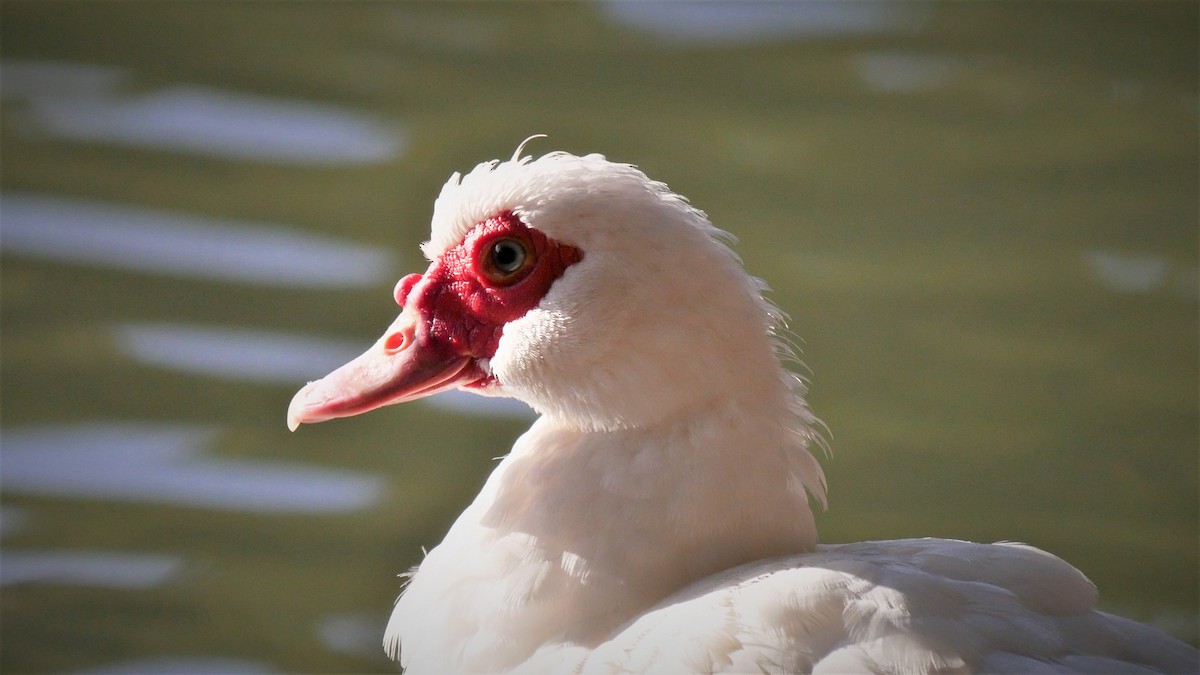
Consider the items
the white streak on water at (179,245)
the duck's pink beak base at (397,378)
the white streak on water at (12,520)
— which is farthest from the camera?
the white streak on water at (179,245)

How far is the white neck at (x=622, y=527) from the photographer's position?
1.74m

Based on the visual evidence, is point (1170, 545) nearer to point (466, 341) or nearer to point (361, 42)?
point (466, 341)

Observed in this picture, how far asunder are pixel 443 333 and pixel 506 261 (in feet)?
0.51

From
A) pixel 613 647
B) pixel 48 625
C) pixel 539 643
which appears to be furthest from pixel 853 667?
pixel 48 625

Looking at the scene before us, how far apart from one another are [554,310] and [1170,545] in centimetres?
227

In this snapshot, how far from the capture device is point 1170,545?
11.2 feet

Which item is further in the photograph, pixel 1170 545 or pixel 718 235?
pixel 1170 545

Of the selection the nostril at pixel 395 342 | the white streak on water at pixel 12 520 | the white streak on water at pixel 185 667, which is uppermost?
the white streak on water at pixel 12 520

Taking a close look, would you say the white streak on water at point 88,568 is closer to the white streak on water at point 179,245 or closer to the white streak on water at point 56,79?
the white streak on water at point 179,245

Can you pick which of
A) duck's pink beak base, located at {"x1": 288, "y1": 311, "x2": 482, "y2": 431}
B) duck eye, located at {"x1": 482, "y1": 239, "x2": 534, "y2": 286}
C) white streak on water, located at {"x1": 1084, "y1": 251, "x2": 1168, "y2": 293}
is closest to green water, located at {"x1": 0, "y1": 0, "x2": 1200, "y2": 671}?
white streak on water, located at {"x1": 1084, "y1": 251, "x2": 1168, "y2": 293}

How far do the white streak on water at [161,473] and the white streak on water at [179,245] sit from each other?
2.13ft

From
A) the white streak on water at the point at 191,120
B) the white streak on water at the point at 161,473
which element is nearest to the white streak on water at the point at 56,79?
the white streak on water at the point at 191,120

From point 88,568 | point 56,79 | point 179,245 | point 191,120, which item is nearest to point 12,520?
point 88,568

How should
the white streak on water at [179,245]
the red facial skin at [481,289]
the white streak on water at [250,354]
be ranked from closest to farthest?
the red facial skin at [481,289], the white streak on water at [250,354], the white streak on water at [179,245]
